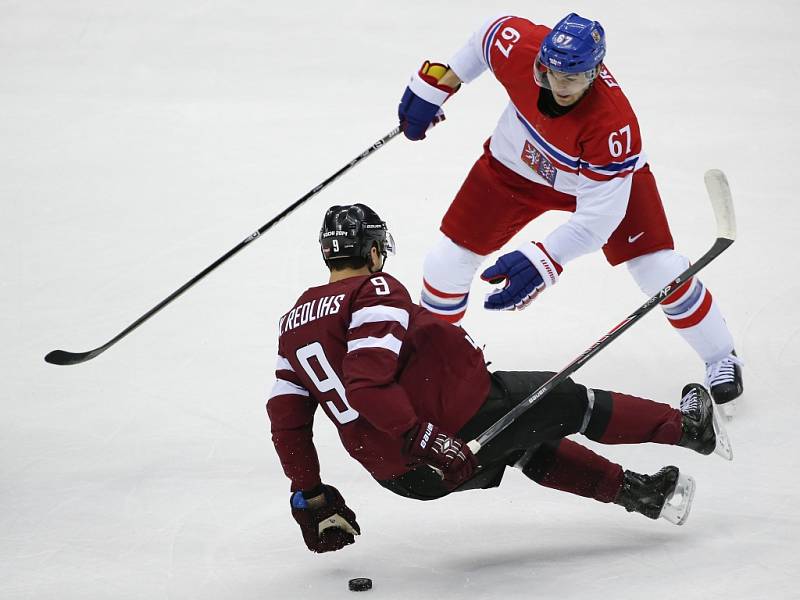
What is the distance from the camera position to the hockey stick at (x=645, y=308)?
2.62m

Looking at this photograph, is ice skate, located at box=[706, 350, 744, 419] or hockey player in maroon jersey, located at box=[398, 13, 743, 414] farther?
ice skate, located at box=[706, 350, 744, 419]

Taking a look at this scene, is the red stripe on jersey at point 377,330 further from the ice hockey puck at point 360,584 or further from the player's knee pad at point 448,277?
the player's knee pad at point 448,277

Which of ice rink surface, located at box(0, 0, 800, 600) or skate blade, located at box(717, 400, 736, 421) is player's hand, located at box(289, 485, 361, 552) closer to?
ice rink surface, located at box(0, 0, 800, 600)

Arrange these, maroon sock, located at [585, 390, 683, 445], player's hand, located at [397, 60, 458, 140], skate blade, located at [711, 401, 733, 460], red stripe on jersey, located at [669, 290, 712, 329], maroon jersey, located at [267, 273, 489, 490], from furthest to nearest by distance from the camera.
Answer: player's hand, located at [397, 60, 458, 140] → red stripe on jersey, located at [669, 290, 712, 329] → skate blade, located at [711, 401, 733, 460] → maroon sock, located at [585, 390, 683, 445] → maroon jersey, located at [267, 273, 489, 490]

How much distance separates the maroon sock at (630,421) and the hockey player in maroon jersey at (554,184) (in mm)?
500

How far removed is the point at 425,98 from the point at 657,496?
159 centimetres

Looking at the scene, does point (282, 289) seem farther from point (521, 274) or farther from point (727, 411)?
point (727, 411)

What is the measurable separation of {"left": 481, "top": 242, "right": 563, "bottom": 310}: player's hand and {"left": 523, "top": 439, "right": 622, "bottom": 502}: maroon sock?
1.62 feet

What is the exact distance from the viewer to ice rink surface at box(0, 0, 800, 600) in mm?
2771

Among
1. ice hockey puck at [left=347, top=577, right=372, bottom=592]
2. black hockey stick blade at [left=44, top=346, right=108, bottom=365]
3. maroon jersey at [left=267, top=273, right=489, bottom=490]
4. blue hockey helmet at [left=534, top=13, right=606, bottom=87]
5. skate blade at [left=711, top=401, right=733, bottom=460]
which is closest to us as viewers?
maroon jersey at [left=267, top=273, right=489, bottom=490]

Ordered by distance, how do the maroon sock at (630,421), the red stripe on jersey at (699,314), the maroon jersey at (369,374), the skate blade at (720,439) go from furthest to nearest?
the red stripe on jersey at (699,314) < the skate blade at (720,439) < the maroon sock at (630,421) < the maroon jersey at (369,374)

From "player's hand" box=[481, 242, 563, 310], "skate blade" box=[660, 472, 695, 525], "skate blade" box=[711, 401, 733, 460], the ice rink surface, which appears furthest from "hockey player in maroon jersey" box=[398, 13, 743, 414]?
"skate blade" box=[660, 472, 695, 525]

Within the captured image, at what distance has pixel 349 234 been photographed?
8.68ft

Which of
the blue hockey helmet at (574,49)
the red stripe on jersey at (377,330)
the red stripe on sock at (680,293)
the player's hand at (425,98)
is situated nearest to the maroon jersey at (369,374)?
the red stripe on jersey at (377,330)
